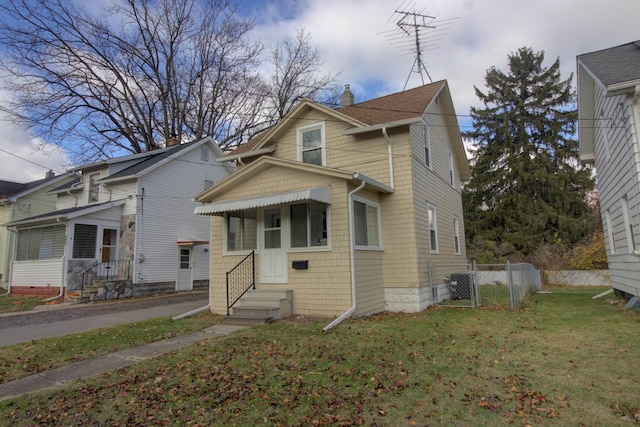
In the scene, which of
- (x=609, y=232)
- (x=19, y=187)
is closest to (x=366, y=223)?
(x=609, y=232)

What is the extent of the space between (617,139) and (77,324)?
44.1 feet

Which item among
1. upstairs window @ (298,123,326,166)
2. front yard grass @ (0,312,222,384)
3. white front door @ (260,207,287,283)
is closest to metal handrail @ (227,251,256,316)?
white front door @ (260,207,287,283)

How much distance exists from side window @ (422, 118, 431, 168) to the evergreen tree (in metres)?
14.5

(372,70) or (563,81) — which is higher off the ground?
(563,81)

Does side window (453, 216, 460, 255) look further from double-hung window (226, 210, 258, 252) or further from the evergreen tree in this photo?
the evergreen tree

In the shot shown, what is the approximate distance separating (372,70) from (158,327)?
41.3 ft

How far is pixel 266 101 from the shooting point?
1176 inches

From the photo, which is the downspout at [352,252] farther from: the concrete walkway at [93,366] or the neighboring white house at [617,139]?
the neighboring white house at [617,139]

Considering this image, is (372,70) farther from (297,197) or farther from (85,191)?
(85,191)

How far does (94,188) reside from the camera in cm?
1947

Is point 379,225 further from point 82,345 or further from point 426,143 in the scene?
point 82,345

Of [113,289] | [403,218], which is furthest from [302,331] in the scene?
[113,289]

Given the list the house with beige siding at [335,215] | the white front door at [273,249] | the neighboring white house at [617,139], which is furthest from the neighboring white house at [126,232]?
the neighboring white house at [617,139]

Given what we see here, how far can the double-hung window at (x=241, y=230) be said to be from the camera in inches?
405
